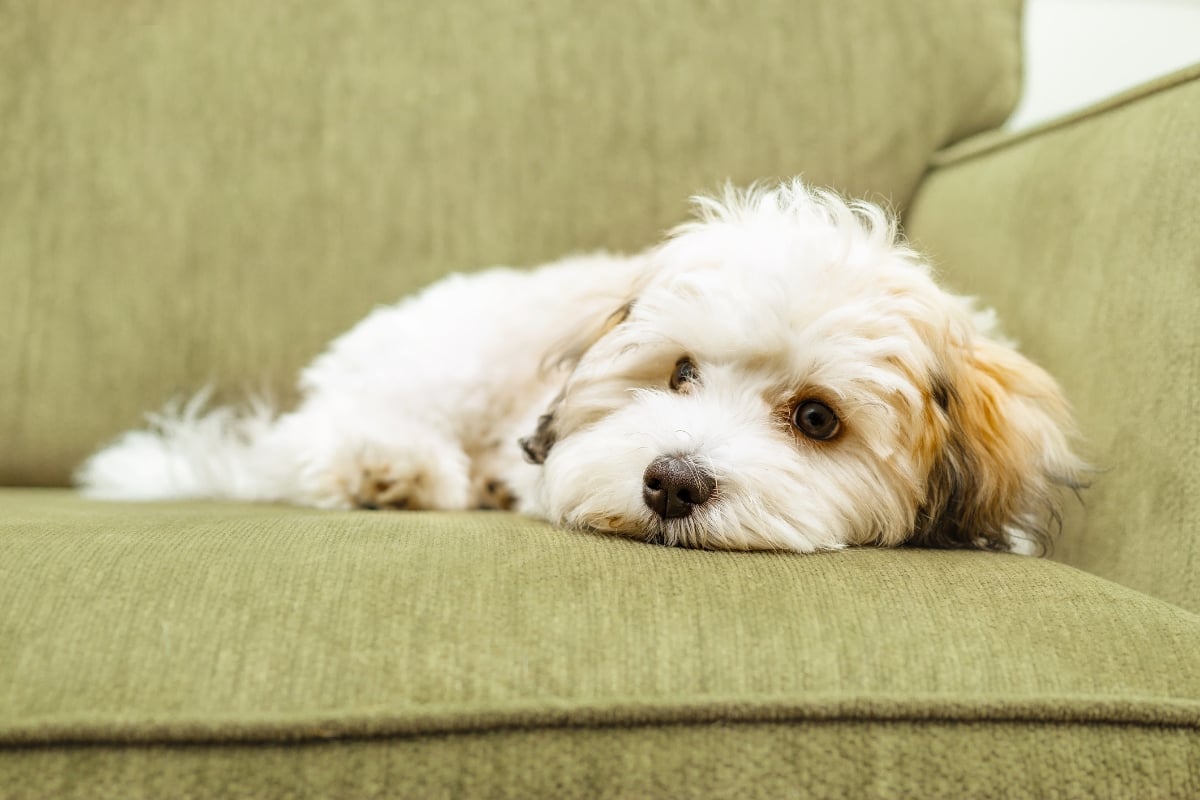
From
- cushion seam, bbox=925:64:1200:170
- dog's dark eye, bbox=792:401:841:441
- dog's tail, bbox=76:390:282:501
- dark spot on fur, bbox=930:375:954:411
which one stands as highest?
cushion seam, bbox=925:64:1200:170

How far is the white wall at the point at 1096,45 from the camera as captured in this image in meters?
3.01

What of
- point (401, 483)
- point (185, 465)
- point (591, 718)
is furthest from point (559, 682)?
point (185, 465)

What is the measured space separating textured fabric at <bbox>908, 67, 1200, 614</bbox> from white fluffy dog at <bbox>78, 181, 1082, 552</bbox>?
8 centimetres

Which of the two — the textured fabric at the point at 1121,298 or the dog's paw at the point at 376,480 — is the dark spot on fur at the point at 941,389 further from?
the dog's paw at the point at 376,480

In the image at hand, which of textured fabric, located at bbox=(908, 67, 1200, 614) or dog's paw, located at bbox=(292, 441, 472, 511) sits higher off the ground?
textured fabric, located at bbox=(908, 67, 1200, 614)

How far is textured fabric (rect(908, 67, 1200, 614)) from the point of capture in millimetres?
1343

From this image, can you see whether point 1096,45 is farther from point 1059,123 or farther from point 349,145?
point 349,145

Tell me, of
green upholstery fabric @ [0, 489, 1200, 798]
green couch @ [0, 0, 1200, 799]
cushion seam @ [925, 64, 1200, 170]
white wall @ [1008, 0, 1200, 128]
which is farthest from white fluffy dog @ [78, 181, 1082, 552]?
white wall @ [1008, 0, 1200, 128]

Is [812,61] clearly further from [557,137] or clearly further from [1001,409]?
[1001,409]

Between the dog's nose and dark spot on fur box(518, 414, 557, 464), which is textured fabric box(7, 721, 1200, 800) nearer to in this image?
the dog's nose

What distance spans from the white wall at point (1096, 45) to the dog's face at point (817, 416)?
1.90m

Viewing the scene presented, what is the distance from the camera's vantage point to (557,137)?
2230 millimetres

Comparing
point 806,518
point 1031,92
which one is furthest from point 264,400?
point 1031,92

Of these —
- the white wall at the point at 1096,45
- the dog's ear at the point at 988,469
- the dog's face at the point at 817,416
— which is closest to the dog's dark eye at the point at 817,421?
the dog's face at the point at 817,416
